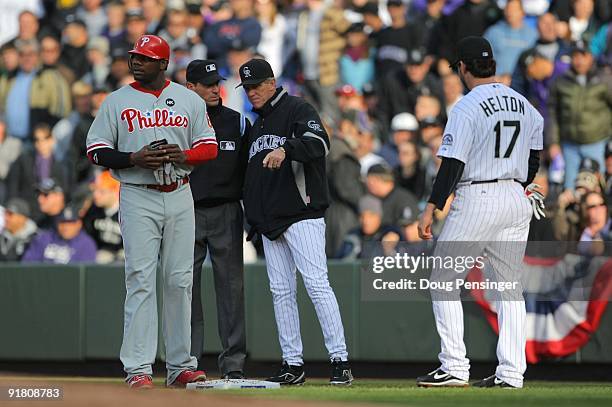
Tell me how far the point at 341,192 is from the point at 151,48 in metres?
5.09

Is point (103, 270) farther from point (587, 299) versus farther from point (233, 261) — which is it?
point (587, 299)

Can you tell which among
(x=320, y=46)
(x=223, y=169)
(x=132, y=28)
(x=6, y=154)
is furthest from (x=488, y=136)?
(x=6, y=154)

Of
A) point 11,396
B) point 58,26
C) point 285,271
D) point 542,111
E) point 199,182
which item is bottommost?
point 11,396

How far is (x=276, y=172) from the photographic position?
27.7 feet

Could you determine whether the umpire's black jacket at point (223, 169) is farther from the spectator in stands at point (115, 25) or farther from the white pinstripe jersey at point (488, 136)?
the spectator in stands at point (115, 25)

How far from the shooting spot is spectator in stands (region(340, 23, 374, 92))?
1404 cm

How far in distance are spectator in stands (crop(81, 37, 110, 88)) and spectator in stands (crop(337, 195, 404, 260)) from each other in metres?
4.33

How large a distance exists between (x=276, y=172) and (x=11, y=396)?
241 centimetres

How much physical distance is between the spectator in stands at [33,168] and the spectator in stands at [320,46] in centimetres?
307

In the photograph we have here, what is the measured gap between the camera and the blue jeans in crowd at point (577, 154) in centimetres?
1226

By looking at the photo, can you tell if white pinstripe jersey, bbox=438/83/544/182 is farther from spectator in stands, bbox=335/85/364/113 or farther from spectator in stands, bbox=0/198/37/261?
spectator in stands, bbox=0/198/37/261

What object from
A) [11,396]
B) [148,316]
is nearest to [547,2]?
[148,316]

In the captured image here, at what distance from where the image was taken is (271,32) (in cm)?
1455

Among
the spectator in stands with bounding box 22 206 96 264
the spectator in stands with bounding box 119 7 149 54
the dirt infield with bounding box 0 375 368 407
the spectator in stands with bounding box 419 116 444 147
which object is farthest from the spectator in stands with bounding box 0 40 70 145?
the dirt infield with bounding box 0 375 368 407
